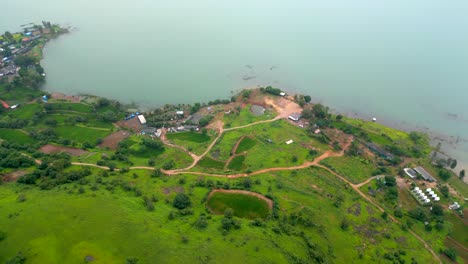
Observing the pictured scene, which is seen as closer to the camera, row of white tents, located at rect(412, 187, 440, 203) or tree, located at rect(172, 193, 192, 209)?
tree, located at rect(172, 193, 192, 209)

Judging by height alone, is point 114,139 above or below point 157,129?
below

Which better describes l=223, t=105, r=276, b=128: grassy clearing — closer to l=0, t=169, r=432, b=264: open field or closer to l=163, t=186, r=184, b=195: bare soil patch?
l=0, t=169, r=432, b=264: open field

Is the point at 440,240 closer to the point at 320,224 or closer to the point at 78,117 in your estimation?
the point at 320,224

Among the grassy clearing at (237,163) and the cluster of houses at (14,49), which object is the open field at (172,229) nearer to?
the grassy clearing at (237,163)

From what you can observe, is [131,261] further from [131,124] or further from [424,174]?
[424,174]

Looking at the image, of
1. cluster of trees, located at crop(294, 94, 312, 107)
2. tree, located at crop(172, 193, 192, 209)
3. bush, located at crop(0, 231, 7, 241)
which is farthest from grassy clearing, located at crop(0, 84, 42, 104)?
cluster of trees, located at crop(294, 94, 312, 107)

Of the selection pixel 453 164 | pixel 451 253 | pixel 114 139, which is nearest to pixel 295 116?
pixel 453 164

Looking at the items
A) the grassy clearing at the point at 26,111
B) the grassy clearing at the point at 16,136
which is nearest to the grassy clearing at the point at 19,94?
the grassy clearing at the point at 26,111
